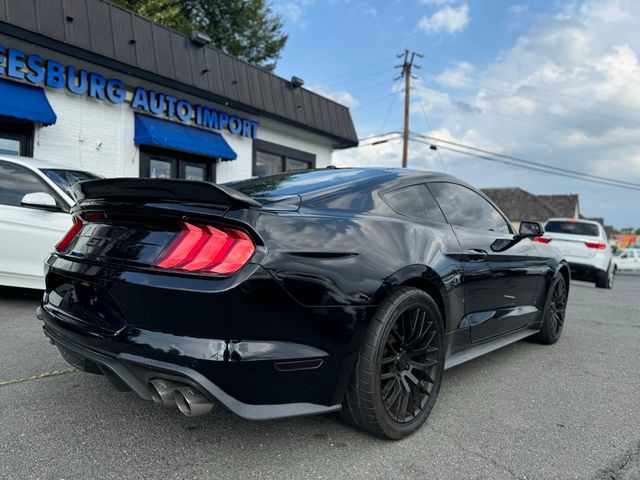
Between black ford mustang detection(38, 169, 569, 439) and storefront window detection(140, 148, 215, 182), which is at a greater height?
storefront window detection(140, 148, 215, 182)

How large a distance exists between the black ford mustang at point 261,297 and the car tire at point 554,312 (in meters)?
1.97

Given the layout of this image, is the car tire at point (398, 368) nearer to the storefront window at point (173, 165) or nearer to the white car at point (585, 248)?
the storefront window at point (173, 165)

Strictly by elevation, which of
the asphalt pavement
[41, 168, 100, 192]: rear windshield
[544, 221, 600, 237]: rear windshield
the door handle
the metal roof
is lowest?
the asphalt pavement

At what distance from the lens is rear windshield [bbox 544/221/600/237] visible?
11.3 meters

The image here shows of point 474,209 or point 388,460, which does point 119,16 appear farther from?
point 388,460

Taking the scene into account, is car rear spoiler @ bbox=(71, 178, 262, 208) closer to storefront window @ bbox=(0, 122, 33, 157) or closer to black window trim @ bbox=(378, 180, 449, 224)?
black window trim @ bbox=(378, 180, 449, 224)

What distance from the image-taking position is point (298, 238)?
2.08 meters

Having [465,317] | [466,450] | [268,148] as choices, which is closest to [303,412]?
[466,450]

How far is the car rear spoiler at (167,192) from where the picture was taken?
6.49ft

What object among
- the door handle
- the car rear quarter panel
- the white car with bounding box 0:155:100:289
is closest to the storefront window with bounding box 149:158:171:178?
the white car with bounding box 0:155:100:289

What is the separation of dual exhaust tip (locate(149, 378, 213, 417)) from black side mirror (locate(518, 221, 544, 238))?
Answer: 2838 mm

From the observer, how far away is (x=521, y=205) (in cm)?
4544

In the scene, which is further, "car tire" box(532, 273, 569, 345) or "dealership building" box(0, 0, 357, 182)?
"dealership building" box(0, 0, 357, 182)

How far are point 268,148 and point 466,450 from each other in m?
10.8
